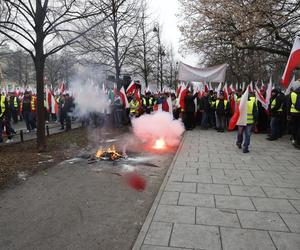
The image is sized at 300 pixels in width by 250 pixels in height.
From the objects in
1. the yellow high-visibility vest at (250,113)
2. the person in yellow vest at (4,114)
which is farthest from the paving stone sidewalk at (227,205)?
the person in yellow vest at (4,114)

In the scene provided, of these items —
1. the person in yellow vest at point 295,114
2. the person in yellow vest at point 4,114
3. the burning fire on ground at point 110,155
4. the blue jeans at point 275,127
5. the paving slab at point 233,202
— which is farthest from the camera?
the blue jeans at point 275,127

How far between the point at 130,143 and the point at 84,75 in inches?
697

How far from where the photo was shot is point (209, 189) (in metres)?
5.84

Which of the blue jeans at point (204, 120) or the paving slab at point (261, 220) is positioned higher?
the blue jeans at point (204, 120)

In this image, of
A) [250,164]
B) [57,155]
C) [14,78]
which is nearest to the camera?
[250,164]

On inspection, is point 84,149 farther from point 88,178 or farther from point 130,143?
point 88,178

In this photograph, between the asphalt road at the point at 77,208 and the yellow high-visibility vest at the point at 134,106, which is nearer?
the asphalt road at the point at 77,208

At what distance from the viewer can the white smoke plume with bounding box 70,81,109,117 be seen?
1694 cm

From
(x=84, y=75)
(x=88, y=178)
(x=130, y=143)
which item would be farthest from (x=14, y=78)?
(x=88, y=178)

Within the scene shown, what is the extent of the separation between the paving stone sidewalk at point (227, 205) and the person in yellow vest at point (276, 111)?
123 inches

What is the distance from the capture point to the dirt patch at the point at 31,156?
285 inches

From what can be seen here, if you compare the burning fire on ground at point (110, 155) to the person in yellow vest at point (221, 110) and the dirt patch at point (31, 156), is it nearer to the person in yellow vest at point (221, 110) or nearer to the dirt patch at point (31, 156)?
the dirt patch at point (31, 156)

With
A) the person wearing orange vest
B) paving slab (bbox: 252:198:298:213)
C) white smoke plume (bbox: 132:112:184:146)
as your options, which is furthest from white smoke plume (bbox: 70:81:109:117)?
paving slab (bbox: 252:198:298:213)

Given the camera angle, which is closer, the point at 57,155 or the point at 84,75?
the point at 57,155
